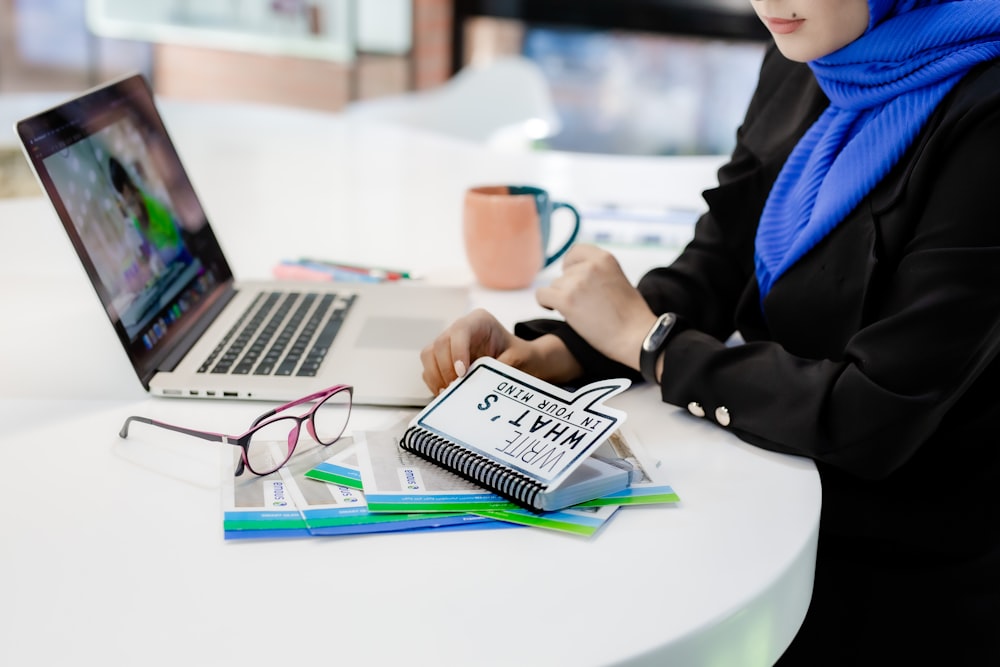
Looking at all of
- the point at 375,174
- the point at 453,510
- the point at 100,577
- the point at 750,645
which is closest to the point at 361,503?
the point at 453,510

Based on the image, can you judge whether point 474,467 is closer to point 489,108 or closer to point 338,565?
point 338,565

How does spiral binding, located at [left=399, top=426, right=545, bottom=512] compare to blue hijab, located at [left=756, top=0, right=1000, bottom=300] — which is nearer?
spiral binding, located at [left=399, top=426, right=545, bottom=512]

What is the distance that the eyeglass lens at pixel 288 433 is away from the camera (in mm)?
796

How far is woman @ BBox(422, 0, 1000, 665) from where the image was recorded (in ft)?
2.72

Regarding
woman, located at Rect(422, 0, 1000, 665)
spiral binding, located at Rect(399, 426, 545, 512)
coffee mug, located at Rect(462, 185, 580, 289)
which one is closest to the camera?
spiral binding, located at Rect(399, 426, 545, 512)

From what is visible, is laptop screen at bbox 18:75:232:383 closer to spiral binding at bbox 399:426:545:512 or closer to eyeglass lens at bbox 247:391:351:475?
eyeglass lens at bbox 247:391:351:475

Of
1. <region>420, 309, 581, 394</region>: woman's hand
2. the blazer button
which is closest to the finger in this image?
<region>420, 309, 581, 394</region>: woman's hand

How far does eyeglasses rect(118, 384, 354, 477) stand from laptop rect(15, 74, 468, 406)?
4 centimetres

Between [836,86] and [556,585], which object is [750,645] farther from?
[836,86]

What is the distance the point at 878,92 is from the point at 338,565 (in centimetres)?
63

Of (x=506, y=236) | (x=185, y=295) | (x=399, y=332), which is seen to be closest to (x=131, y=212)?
(x=185, y=295)

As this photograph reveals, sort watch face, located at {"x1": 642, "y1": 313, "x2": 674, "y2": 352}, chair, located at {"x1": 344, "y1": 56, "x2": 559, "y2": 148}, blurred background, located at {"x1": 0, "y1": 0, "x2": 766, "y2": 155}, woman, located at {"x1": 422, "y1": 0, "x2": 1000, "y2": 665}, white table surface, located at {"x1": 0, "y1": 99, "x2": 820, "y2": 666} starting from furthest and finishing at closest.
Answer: blurred background, located at {"x1": 0, "y1": 0, "x2": 766, "y2": 155} < chair, located at {"x1": 344, "y1": 56, "x2": 559, "y2": 148} < watch face, located at {"x1": 642, "y1": 313, "x2": 674, "y2": 352} < woman, located at {"x1": 422, "y1": 0, "x2": 1000, "y2": 665} < white table surface, located at {"x1": 0, "y1": 99, "x2": 820, "y2": 666}

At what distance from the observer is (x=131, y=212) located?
1031 mm

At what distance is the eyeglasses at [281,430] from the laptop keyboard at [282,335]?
0.27 feet
